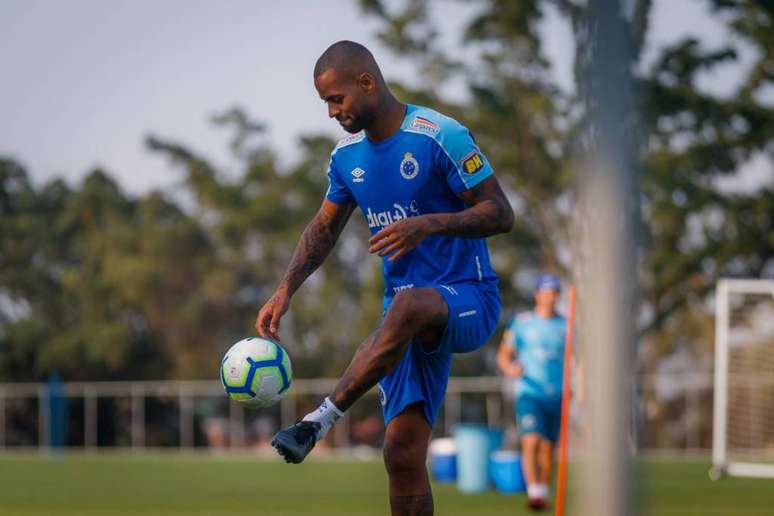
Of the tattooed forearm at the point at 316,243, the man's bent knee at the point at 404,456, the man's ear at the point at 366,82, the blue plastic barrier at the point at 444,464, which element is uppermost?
the man's ear at the point at 366,82

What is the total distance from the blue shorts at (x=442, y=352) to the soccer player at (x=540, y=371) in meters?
7.25

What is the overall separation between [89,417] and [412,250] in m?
38.5

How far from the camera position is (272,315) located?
5.54 metres

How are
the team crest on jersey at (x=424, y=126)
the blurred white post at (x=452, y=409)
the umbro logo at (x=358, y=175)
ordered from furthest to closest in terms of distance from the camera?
1. the blurred white post at (x=452, y=409)
2. the umbro logo at (x=358, y=175)
3. the team crest on jersey at (x=424, y=126)

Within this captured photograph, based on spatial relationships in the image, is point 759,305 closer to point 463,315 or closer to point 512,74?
point 512,74

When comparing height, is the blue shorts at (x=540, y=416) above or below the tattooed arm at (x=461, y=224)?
below

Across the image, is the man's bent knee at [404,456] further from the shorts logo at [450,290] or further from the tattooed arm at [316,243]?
the tattooed arm at [316,243]

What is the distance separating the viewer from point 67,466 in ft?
84.7

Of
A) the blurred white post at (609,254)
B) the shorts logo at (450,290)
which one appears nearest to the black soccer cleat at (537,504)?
the shorts logo at (450,290)

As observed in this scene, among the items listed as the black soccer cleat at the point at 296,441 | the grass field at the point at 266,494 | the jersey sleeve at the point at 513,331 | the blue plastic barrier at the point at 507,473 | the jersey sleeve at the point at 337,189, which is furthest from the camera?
the blue plastic barrier at the point at 507,473

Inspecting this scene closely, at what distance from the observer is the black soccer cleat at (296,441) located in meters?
4.46

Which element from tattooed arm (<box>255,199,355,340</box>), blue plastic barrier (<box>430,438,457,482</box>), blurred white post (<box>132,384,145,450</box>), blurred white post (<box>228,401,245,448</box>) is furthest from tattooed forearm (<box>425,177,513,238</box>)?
blurred white post (<box>132,384,145,450</box>)

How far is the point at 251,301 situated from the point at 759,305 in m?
27.5

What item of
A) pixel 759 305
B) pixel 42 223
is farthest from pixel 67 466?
pixel 42 223
